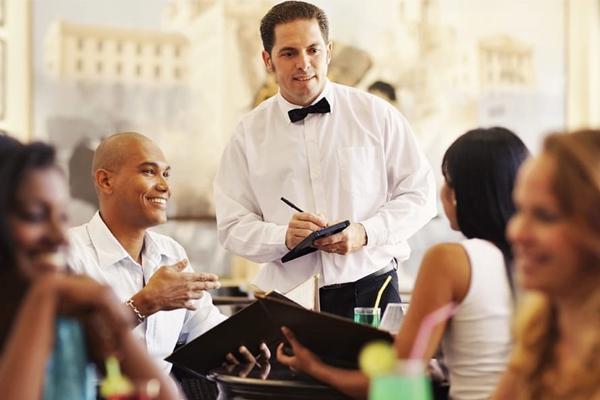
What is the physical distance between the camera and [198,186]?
4.92 m

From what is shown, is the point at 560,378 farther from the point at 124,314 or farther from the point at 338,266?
the point at 338,266

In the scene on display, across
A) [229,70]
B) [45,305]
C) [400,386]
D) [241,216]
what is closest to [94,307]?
[45,305]

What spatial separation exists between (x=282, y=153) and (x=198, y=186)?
178 cm

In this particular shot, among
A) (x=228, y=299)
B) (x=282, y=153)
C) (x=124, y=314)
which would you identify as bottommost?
(x=228, y=299)

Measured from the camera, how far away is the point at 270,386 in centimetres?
195

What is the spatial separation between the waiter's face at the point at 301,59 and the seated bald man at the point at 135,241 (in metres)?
0.54

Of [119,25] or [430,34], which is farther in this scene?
[430,34]

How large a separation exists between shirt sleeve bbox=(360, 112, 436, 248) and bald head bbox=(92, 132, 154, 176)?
0.81 metres

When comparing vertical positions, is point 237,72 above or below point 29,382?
above

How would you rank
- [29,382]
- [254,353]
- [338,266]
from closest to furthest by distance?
[29,382] → [254,353] → [338,266]

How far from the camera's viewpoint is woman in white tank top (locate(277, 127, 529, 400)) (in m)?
1.80

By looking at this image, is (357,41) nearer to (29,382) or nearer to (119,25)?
(119,25)

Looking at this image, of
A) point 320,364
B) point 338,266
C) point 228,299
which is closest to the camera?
point 320,364

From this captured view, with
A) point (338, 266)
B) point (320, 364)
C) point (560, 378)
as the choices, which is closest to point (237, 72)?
point (338, 266)
